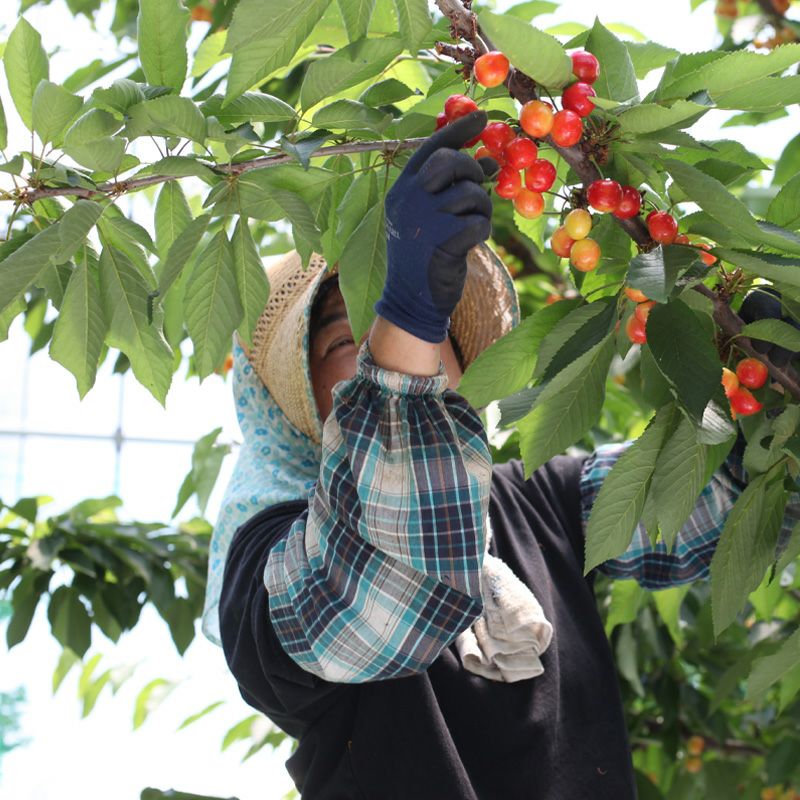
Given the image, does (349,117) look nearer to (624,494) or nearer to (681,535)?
(624,494)

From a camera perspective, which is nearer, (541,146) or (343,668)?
(541,146)

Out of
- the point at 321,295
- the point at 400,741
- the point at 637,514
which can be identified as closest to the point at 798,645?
the point at 637,514

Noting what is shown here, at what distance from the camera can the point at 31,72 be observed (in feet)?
2.50

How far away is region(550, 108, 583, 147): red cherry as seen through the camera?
66 centimetres

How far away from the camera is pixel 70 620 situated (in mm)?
1754

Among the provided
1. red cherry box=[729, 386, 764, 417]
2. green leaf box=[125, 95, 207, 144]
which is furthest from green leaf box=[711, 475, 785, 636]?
green leaf box=[125, 95, 207, 144]

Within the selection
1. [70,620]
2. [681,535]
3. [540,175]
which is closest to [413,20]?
[540,175]

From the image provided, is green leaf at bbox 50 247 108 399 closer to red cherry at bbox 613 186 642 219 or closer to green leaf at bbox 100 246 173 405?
green leaf at bbox 100 246 173 405

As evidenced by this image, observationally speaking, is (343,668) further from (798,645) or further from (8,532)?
(8,532)

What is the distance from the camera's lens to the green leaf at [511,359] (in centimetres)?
78

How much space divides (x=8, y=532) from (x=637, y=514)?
1284 mm

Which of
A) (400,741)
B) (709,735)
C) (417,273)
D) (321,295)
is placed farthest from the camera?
(709,735)

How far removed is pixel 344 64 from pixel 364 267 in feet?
0.53

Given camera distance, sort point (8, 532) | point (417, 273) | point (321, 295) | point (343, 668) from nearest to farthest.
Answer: point (417, 273)
point (343, 668)
point (321, 295)
point (8, 532)
